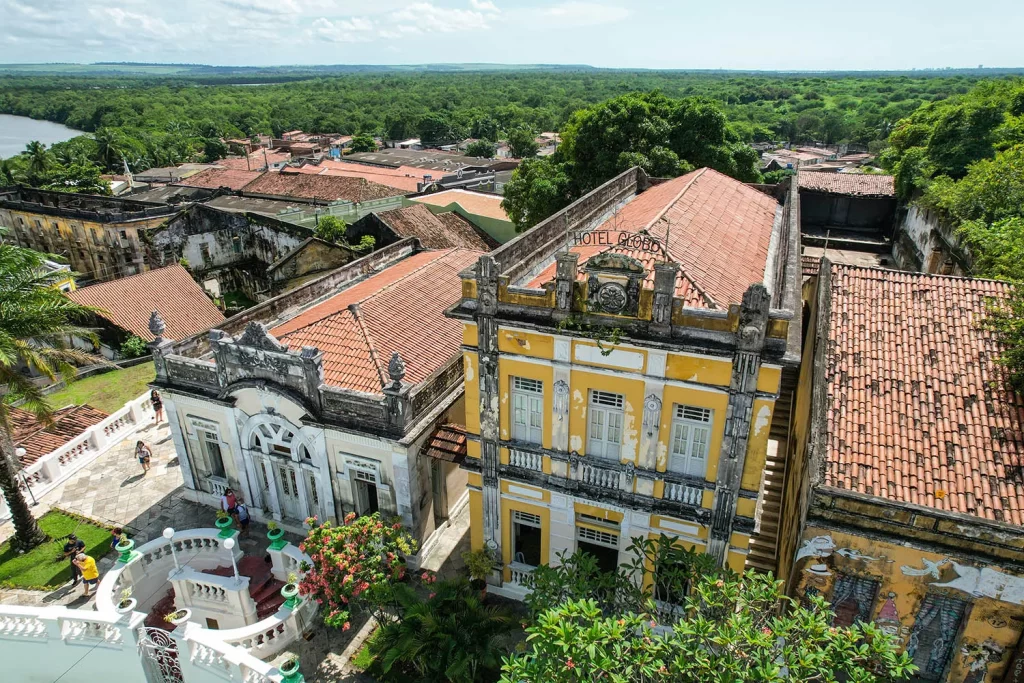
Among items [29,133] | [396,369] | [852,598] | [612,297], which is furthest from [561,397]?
[29,133]

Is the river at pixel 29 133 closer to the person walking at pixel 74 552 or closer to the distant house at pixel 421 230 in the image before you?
the distant house at pixel 421 230

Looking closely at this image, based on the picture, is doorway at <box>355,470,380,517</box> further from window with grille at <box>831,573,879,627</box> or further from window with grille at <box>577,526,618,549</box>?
window with grille at <box>831,573,879,627</box>

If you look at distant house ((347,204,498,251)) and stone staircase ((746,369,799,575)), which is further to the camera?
distant house ((347,204,498,251))

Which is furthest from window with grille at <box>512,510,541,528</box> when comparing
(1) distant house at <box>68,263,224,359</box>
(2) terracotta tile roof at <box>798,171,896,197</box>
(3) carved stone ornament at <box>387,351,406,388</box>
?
(2) terracotta tile roof at <box>798,171,896,197</box>

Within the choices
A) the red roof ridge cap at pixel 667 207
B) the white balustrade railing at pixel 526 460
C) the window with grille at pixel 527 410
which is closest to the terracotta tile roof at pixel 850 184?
the red roof ridge cap at pixel 667 207

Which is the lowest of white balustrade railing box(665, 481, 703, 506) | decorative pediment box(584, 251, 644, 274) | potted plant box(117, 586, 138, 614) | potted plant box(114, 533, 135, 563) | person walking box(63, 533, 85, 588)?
person walking box(63, 533, 85, 588)

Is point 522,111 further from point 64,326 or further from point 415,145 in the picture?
point 64,326

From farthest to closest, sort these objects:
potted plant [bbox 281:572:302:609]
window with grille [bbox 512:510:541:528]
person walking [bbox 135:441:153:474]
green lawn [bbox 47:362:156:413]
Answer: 1. green lawn [bbox 47:362:156:413]
2. person walking [bbox 135:441:153:474]
3. window with grille [bbox 512:510:541:528]
4. potted plant [bbox 281:572:302:609]
